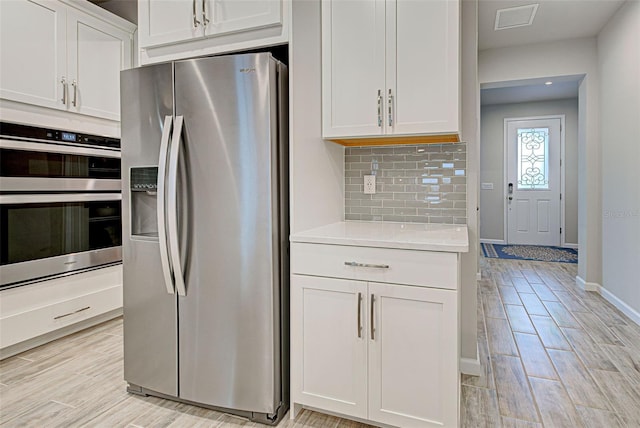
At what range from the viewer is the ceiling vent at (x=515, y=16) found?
3.43 m

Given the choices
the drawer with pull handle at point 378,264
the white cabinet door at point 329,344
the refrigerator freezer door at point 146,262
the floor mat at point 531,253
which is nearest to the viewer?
the drawer with pull handle at point 378,264

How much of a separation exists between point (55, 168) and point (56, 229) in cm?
42

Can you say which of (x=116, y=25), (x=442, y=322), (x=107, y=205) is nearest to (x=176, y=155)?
(x=442, y=322)

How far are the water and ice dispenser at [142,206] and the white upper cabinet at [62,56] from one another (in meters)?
1.19

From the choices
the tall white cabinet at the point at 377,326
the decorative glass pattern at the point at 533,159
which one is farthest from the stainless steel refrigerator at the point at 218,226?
the decorative glass pattern at the point at 533,159

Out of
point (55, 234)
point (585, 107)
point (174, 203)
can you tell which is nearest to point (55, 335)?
point (55, 234)

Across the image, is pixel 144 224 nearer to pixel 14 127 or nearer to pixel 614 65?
pixel 14 127

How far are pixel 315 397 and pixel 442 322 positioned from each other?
0.70m

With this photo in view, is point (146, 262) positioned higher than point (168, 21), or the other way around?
point (168, 21)

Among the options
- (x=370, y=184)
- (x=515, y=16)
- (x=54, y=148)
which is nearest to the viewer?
(x=370, y=184)

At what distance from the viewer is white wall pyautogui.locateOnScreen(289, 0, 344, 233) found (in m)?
1.82

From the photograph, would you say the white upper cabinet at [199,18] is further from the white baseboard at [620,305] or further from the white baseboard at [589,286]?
the white baseboard at [589,286]

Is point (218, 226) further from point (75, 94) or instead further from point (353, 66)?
point (75, 94)

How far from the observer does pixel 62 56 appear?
272 centimetres
